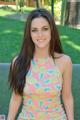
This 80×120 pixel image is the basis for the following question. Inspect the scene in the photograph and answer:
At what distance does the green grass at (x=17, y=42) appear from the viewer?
179 inches

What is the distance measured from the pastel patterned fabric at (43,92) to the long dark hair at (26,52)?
0.14 ft

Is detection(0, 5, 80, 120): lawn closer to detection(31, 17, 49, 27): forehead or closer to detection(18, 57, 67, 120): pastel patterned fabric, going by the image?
detection(18, 57, 67, 120): pastel patterned fabric

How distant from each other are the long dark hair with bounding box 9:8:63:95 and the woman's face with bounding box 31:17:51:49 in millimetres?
26

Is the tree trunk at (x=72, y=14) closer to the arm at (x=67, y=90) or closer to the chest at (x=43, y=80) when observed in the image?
the arm at (x=67, y=90)

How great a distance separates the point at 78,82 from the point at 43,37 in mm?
861

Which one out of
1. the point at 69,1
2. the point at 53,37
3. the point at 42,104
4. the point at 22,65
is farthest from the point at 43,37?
the point at 69,1

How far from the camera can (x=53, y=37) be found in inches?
115

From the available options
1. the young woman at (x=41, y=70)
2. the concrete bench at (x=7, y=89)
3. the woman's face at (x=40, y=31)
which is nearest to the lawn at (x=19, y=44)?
the concrete bench at (x=7, y=89)

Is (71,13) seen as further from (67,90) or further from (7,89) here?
(67,90)

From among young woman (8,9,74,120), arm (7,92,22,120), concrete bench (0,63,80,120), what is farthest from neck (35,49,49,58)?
concrete bench (0,63,80,120)

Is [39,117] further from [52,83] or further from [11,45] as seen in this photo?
[11,45]

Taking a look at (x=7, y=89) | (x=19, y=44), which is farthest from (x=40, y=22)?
(x=19, y=44)

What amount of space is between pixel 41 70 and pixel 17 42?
2.17 metres

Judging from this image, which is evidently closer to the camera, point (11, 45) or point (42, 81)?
point (42, 81)
